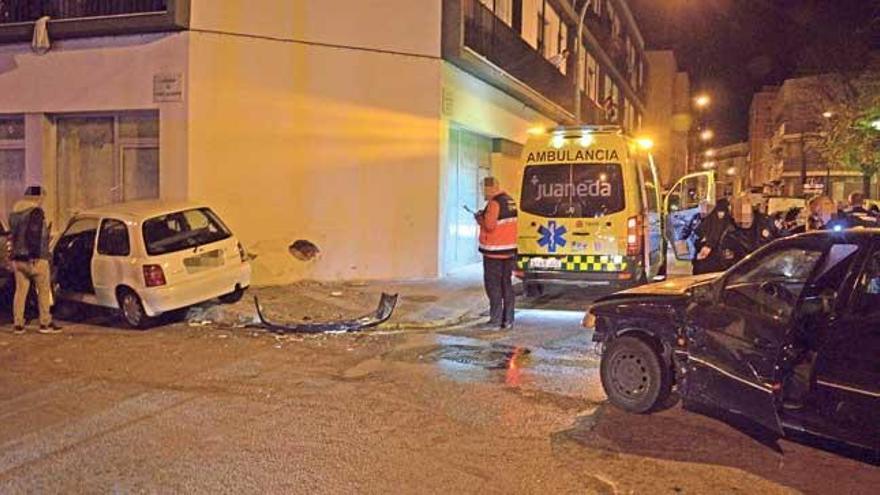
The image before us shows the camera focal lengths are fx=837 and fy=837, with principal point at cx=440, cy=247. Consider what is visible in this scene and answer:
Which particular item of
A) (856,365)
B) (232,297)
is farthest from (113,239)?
(856,365)

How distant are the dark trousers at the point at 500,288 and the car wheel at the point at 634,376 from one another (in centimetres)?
371

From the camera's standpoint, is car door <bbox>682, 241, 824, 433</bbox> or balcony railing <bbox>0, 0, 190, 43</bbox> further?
balcony railing <bbox>0, 0, 190, 43</bbox>

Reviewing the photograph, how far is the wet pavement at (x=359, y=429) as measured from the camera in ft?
16.5

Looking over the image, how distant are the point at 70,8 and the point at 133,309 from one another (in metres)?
6.55

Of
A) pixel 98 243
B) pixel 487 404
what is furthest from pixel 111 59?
pixel 487 404

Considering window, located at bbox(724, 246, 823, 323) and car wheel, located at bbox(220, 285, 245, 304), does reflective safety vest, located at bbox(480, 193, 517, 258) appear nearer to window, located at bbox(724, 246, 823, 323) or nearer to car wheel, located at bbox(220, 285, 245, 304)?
car wheel, located at bbox(220, 285, 245, 304)

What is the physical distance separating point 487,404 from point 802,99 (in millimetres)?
50248

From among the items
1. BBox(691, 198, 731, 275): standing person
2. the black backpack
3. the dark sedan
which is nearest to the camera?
the dark sedan

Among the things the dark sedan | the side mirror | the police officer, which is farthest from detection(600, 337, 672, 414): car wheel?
the police officer

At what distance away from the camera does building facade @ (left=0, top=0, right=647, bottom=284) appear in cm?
1336

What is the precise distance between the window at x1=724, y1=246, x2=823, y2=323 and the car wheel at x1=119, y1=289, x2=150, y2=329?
732 cm

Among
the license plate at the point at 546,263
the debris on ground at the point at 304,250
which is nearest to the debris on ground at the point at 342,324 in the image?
the license plate at the point at 546,263

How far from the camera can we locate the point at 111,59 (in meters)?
13.9

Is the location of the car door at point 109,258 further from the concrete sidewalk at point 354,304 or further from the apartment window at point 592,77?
the apartment window at point 592,77
